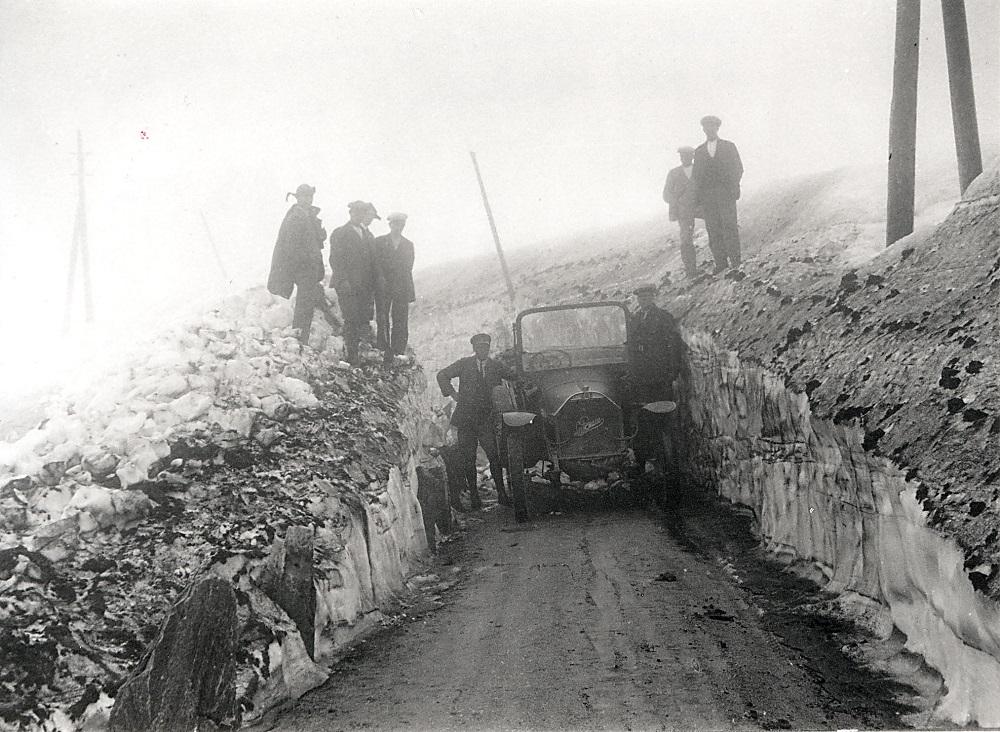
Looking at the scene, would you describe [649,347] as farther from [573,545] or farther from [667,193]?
[667,193]

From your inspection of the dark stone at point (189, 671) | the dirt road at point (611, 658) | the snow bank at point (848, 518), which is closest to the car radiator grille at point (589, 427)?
the snow bank at point (848, 518)

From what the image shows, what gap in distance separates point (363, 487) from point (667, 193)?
7674 millimetres

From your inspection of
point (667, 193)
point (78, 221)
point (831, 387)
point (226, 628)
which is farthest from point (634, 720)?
point (78, 221)

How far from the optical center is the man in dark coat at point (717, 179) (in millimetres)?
10008

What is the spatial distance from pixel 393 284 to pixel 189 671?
646cm

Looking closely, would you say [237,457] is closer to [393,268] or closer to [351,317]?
[351,317]

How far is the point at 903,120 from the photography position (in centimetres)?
814

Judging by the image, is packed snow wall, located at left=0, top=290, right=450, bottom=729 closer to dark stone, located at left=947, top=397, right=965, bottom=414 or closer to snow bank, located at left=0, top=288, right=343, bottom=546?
snow bank, located at left=0, top=288, right=343, bottom=546

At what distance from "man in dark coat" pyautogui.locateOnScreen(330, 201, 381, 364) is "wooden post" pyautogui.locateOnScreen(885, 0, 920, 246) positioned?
570 centimetres

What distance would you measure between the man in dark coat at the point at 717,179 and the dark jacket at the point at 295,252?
484 cm

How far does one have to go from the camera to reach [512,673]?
13.7ft

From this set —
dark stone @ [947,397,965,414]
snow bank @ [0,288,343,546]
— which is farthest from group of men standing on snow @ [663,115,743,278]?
dark stone @ [947,397,965,414]

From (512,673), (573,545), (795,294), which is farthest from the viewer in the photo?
(795,294)

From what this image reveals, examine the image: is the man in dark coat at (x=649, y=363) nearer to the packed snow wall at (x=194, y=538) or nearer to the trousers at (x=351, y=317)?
the packed snow wall at (x=194, y=538)
